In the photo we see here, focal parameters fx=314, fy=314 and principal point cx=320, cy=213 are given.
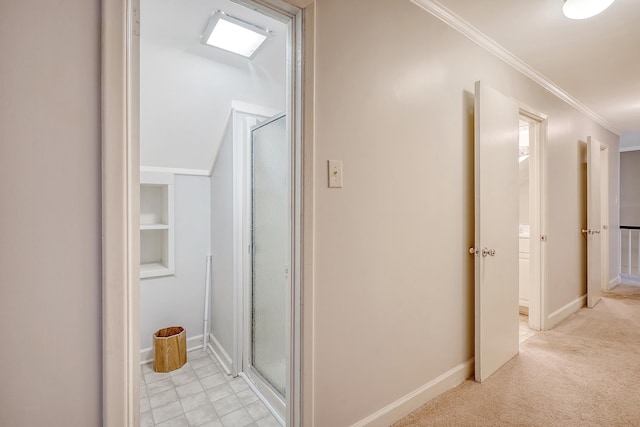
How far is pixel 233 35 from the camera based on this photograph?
1.82 meters

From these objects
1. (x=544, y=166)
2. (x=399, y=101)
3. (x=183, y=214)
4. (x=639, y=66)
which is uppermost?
(x=639, y=66)

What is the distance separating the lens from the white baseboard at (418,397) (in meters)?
1.65

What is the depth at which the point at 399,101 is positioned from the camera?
177cm

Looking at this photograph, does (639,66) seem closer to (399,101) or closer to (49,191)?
(399,101)

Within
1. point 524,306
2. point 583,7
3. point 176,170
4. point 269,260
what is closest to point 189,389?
point 269,260

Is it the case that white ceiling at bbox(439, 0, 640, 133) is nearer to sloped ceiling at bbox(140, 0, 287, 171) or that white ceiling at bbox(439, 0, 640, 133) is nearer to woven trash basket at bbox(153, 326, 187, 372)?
sloped ceiling at bbox(140, 0, 287, 171)

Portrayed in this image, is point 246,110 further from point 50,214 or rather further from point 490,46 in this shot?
point 490,46

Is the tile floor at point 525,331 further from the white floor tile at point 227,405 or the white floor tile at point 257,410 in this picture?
the white floor tile at point 227,405

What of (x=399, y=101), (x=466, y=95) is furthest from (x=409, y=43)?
(x=466, y=95)

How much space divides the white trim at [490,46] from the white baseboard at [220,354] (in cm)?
275

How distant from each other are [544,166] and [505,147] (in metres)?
0.99

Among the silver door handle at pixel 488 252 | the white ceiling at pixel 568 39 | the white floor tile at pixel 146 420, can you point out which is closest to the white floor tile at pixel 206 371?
the white floor tile at pixel 146 420

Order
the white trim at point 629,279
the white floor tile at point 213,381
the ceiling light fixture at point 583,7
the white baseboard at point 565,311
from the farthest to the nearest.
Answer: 1. the white trim at point 629,279
2. the white baseboard at point 565,311
3. the white floor tile at point 213,381
4. the ceiling light fixture at point 583,7

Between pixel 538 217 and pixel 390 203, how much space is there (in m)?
2.12
